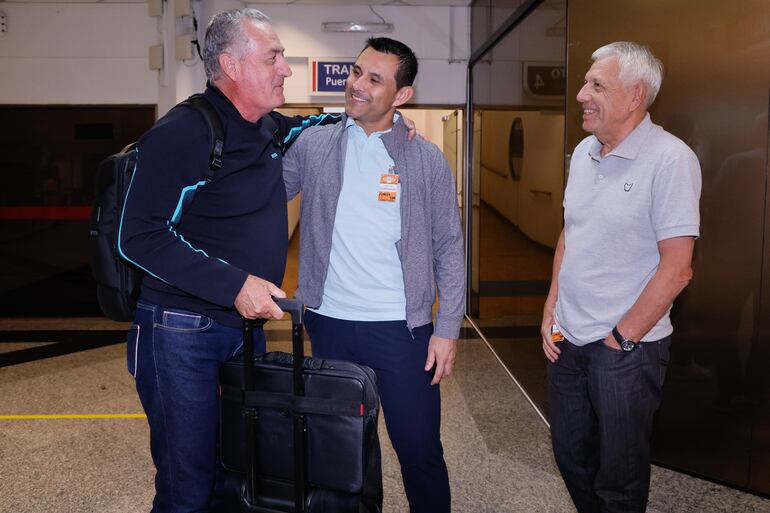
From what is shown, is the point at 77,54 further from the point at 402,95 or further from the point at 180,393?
the point at 180,393

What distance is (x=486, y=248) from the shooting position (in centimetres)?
611

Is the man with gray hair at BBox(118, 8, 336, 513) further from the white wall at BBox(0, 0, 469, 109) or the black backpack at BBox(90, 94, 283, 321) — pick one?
the white wall at BBox(0, 0, 469, 109)

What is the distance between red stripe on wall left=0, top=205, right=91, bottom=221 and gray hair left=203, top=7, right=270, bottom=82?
604 cm

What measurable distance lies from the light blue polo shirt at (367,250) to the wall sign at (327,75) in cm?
496

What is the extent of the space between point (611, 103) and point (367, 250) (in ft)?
2.70

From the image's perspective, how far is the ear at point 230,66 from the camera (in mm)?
1743

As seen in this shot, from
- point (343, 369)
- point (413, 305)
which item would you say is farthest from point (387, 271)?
point (343, 369)

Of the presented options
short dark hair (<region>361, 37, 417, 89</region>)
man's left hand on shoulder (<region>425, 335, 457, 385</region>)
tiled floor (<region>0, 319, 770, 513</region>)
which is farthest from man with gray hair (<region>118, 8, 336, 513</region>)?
tiled floor (<region>0, 319, 770, 513</region>)

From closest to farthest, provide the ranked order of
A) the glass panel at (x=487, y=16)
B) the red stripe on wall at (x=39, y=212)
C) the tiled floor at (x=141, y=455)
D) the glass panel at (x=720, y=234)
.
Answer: the glass panel at (x=720, y=234), the tiled floor at (x=141, y=455), the glass panel at (x=487, y=16), the red stripe on wall at (x=39, y=212)

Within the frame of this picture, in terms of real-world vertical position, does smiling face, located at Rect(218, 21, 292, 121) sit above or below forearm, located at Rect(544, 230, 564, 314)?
above

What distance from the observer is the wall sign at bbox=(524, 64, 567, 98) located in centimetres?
368

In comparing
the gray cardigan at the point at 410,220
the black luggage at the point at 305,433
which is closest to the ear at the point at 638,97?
the gray cardigan at the point at 410,220

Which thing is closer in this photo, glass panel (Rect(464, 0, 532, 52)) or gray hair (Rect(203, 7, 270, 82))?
gray hair (Rect(203, 7, 270, 82))

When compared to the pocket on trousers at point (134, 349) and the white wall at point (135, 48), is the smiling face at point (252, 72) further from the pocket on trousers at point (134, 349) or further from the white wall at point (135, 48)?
the white wall at point (135, 48)
